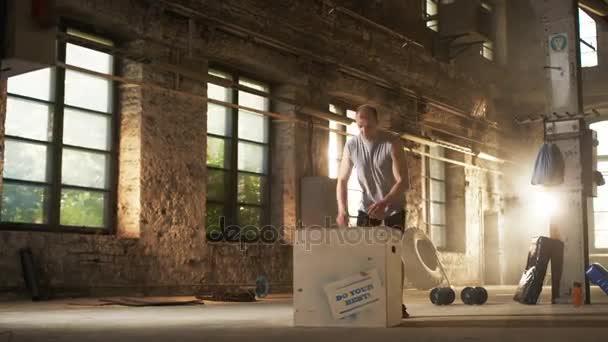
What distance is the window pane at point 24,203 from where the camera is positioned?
8.88m

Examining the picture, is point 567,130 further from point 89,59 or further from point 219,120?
point 89,59

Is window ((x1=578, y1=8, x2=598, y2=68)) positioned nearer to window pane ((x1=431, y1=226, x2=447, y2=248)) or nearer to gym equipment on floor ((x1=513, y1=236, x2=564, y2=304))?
window pane ((x1=431, y1=226, x2=447, y2=248))

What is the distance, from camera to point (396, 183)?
6469mm

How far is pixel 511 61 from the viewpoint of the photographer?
20031 mm

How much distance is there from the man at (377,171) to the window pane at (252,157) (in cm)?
537

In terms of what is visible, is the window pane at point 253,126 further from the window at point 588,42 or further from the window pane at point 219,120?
the window at point 588,42

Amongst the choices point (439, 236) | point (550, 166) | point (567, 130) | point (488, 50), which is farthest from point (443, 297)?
point (488, 50)

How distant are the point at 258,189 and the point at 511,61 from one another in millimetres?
9915

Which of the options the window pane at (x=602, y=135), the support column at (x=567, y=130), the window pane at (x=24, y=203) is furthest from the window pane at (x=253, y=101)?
the window pane at (x=602, y=135)

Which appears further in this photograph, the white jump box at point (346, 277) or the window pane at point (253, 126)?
the window pane at point (253, 126)

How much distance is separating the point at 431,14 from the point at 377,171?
462 inches

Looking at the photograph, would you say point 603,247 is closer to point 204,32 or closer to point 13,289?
point 204,32

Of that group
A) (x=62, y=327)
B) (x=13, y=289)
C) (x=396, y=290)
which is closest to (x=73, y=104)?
(x=13, y=289)

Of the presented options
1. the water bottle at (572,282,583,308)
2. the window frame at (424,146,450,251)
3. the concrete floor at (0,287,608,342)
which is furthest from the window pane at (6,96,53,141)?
the window frame at (424,146,450,251)
